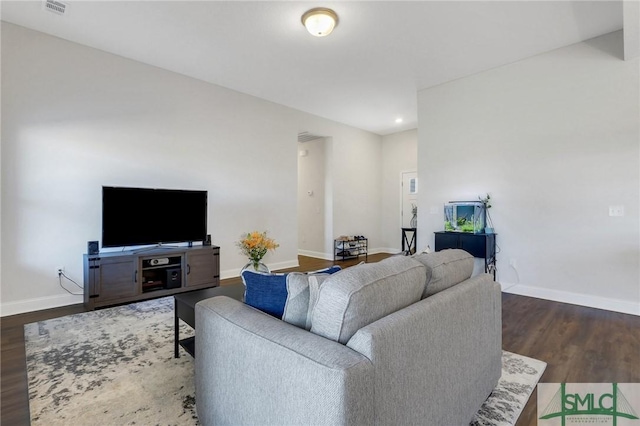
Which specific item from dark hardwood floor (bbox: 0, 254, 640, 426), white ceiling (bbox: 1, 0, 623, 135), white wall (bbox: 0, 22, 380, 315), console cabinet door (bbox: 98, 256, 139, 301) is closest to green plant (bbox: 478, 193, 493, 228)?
dark hardwood floor (bbox: 0, 254, 640, 426)

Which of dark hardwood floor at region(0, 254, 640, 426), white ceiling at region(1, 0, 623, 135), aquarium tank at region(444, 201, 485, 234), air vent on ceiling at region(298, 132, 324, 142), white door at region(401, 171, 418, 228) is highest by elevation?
white ceiling at region(1, 0, 623, 135)

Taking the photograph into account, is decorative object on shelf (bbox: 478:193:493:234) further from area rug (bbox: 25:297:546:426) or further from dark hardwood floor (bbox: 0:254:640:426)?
area rug (bbox: 25:297:546:426)

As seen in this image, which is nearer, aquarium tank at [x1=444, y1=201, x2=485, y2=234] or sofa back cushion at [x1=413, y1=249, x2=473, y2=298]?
sofa back cushion at [x1=413, y1=249, x2=473, y2=298]

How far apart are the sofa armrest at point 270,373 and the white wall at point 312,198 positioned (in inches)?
214

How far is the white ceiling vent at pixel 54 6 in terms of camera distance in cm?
282

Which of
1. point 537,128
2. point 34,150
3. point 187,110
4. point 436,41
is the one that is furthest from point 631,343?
point 34,150

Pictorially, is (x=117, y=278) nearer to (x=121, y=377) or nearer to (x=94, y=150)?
(x=94, y=150)

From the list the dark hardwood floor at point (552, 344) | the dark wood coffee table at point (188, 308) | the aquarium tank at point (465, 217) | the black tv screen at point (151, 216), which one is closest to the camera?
the dark hardwood floor at point (552, 344)

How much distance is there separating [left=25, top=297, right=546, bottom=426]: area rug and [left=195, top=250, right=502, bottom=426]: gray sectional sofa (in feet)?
1.18

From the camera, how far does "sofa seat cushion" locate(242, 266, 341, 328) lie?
1.22 meters

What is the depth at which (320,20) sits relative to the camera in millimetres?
2926

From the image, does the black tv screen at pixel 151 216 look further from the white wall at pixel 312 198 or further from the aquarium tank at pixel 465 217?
the aquarium tank at pixel 465 217

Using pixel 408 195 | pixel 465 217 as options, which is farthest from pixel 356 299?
pixel 408 195

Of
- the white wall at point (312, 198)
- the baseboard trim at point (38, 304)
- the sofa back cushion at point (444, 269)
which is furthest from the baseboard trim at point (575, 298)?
the baseboard trim at point (38, 304)
